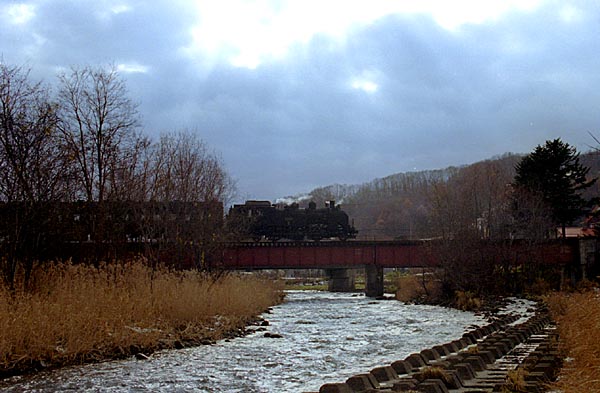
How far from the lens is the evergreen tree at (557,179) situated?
60.0 meters

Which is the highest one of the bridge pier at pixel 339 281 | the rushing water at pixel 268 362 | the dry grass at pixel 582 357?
the dry grass at pixel 582 357

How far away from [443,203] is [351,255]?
900cm

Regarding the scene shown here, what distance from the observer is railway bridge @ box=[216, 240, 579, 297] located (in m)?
53.6

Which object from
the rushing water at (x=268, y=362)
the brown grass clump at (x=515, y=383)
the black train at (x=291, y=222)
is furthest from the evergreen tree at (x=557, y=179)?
the brown grass clump at (x=515, y=383)

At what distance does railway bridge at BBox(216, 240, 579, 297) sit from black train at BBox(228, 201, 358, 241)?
286cm

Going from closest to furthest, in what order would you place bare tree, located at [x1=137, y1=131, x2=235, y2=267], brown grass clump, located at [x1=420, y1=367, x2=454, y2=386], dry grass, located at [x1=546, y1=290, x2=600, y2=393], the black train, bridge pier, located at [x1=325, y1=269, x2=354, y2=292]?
1. dry grass, located at [x1=546, y1=290, x2=600, y2=393]
2. brown grass clump, located at [x1=420, y1=367, x2=454, y2=386]
3. bare tree, located at [x1=137, y1=131, x2=235, y2=267]
4. the black train
5. bridge pier, located at [x1=325, y1=269, x2=354, y2=292]

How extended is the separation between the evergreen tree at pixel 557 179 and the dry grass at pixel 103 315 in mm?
37365

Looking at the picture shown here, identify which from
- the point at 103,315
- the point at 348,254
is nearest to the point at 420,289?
the point at 348,254

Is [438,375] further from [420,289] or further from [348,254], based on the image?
[348,254]

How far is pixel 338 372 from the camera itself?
55.0ft

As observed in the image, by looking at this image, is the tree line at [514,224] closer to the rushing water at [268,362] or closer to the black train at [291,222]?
the black train at [291,222]

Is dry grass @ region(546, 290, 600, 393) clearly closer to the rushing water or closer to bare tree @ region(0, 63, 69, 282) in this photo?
the rushing water

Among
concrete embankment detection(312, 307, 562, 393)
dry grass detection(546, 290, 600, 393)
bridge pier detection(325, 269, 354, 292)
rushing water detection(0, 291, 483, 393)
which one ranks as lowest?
bridge pier detection(325, 269, 354, 292)

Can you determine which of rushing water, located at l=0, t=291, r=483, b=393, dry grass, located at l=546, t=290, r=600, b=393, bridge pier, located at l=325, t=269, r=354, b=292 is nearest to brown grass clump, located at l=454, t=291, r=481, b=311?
rushing water, located at l=0, t=291, r=483, b=393
